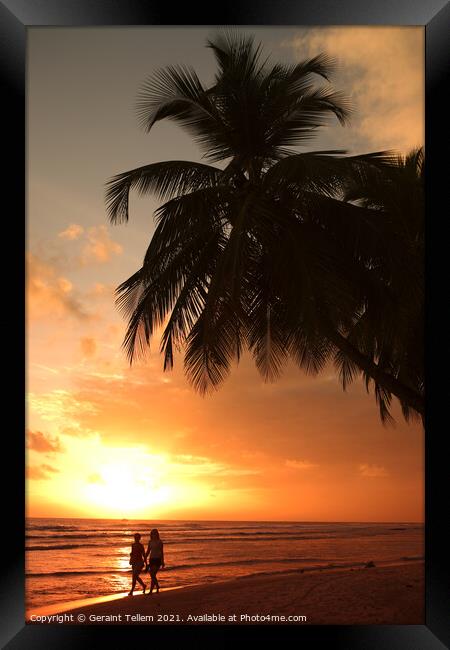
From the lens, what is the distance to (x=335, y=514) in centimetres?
594

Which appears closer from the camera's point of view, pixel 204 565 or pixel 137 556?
pixel 137 556

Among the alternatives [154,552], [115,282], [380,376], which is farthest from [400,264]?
[154,552]

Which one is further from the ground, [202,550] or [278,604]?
[278,604]

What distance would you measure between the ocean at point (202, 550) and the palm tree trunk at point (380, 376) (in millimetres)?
6013

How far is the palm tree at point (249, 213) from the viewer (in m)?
4.26

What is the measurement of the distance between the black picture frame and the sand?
120 millimetres

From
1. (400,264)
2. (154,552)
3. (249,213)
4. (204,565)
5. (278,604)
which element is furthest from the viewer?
(204,565)

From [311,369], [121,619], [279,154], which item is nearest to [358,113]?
[279,154]

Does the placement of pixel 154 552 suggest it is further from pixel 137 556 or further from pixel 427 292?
pixel 427 292

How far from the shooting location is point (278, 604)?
6105 millimetres

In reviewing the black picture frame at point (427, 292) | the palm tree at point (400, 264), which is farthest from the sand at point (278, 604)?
the palm tree at point (400, 264)

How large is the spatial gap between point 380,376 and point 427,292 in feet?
3.03

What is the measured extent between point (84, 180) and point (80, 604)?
3244 millimetres

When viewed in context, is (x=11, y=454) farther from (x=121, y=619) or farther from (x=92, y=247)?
(x=92, y=247)
